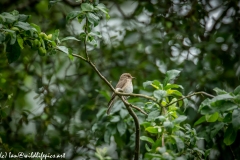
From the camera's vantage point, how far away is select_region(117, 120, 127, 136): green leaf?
14.2ft

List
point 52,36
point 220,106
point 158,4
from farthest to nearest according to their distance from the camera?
point 158,4 < point 52,36 < point 220,106

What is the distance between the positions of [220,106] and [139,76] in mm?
3197

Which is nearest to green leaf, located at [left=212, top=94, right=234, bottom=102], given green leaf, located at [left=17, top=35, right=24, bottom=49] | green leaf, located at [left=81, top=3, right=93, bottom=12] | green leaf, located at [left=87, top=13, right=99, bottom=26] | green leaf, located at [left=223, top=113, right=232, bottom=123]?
green leaf, located at [left=223, top=113, right=232, bottom=123]

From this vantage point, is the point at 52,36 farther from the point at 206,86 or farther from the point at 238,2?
the point at 238,2

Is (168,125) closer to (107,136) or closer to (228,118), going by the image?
(228,118)

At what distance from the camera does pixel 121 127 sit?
14.3 ft

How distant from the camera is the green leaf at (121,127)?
434 cm

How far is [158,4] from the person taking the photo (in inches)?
241

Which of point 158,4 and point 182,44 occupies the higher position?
point 158,4

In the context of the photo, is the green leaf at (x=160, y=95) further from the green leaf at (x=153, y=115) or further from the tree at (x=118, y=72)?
the tree at (x=118, y=72)

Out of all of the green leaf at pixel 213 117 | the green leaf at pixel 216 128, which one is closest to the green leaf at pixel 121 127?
the green leaf at pixel 216 128

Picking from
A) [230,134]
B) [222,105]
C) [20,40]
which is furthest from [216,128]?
[20,40]

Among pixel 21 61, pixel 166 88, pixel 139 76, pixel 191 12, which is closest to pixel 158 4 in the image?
pixel 191 12

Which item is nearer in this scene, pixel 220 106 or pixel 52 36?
pixel 220 106
